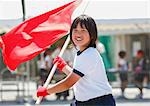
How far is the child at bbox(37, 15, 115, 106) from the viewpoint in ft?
14.8

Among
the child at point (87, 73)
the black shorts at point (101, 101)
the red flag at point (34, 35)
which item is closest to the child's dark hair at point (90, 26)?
the child at point (87, 73)

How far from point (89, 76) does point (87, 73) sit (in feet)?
0.11

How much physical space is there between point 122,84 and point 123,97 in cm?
40

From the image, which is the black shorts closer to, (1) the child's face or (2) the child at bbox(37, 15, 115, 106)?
(2) the child at bbox(37, 15, 115, 106)

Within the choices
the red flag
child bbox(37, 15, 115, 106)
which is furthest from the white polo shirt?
the red flag

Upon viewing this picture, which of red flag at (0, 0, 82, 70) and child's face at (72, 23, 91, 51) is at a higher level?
red flag at (0, 0, 82, 70)

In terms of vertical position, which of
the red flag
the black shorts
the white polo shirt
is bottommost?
the black shorts

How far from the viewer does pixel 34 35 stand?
216 inches

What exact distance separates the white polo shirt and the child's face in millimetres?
52

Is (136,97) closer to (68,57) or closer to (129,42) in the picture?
(68,57)

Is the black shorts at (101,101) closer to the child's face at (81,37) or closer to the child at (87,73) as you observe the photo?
the child at (87,73)

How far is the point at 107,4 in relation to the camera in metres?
6.79

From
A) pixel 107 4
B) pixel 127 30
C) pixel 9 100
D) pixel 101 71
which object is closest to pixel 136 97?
pixel 127 30

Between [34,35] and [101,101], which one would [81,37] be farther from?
[34,35]
